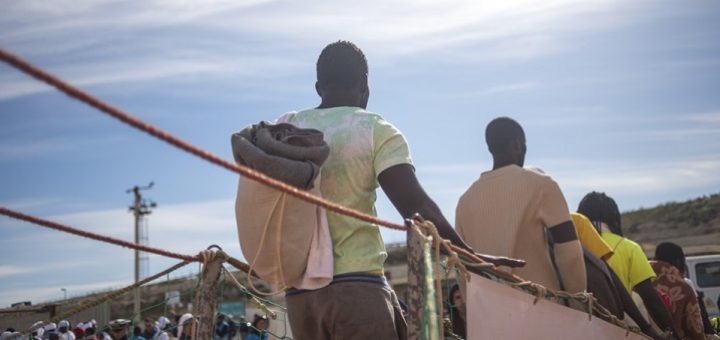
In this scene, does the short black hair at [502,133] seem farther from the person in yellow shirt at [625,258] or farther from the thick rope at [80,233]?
the thick rope at [80,233]

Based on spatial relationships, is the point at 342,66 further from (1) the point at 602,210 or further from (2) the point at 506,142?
(1) the point at 602,210

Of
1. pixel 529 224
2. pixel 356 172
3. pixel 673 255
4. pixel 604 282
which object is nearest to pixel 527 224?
pixel 529 224

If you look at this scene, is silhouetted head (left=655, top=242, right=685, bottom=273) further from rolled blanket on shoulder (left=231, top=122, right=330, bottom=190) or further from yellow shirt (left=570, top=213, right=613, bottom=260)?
rolled blanket on shoulder (left=231, top=122, right=330, bottom=190)

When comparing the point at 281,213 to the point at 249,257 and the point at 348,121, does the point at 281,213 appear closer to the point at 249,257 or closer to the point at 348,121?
the point at 249,257

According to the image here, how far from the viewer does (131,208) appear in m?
48.3

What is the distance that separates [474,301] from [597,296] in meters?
1.54

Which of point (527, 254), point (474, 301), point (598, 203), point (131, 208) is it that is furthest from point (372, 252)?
point (131, 208)

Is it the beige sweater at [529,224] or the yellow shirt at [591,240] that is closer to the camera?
the beige sweater at [529,224]

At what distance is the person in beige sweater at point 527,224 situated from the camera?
4141 millimetres

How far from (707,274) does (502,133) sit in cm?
1344

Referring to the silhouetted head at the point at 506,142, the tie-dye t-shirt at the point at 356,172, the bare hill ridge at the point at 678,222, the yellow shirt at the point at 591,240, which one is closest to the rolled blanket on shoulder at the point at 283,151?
the tie-dye t-shirt at the point at 356,172

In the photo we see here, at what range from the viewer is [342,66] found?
3.52 meters

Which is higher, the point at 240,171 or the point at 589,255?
the point at 240,171

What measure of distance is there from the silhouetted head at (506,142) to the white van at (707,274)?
1300cm
